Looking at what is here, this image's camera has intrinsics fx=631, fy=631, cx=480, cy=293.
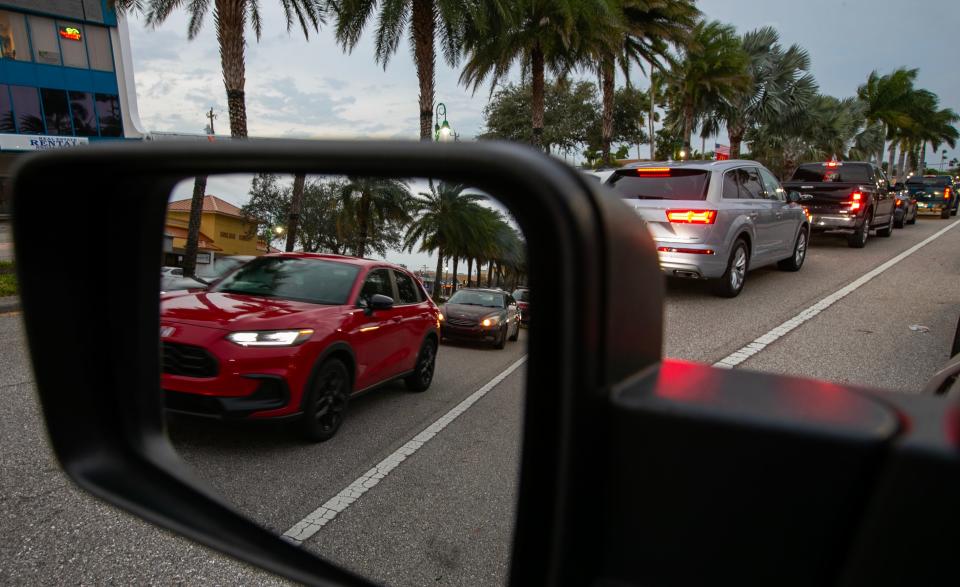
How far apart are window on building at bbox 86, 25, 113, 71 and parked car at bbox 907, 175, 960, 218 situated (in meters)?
49.1

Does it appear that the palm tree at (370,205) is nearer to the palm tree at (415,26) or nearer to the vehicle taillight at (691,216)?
the vehicle taillight at (691,216)

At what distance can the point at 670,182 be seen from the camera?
7.14m

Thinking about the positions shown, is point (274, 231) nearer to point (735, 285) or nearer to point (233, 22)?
point (735, 285)

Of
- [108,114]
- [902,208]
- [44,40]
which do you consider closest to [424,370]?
[902,208]

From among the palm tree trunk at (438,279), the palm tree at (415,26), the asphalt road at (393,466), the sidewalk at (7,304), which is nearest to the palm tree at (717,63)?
the palm tree at (415,26)

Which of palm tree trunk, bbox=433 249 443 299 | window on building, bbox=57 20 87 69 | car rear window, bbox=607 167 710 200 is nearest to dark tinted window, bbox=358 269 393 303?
palm tree trunk, bbox=433 249 443 299

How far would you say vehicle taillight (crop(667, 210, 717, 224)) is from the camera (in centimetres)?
716

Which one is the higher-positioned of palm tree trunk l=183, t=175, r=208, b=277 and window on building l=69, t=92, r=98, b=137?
window on building l=69, t=92, r=98, b=137

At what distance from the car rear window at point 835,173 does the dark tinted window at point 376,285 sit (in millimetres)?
16117

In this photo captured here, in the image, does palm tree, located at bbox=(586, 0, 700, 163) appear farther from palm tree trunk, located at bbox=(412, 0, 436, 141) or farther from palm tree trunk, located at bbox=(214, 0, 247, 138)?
palm tree trunk, located at bbox=(214, 0, 247, 138)

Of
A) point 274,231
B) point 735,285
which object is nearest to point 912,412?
point 274,231

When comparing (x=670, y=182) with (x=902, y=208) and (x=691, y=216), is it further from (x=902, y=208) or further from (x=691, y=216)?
A: (x=902, y=208)

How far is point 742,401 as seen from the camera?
633 mm

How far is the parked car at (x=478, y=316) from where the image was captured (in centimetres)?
95
